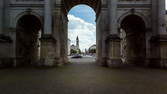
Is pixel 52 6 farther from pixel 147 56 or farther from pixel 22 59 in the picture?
pixel 147 56

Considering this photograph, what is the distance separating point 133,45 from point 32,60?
46.5ft

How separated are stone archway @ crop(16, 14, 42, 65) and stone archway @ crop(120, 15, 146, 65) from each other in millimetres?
11849

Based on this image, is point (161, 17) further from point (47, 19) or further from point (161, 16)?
point (47, 19)

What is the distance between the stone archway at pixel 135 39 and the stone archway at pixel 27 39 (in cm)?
1185

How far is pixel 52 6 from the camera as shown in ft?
48.5

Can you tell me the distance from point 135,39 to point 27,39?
14.3m

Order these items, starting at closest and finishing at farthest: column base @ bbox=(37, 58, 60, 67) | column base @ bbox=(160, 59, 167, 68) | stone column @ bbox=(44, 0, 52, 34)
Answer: column base @ bbox=(160, 59, 167, 68) < column base @ bbox=(37, 58, 60, 67) < stone column @ bbox=(44, 0, 52, 34)

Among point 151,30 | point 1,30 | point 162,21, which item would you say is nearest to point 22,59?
point 1,30

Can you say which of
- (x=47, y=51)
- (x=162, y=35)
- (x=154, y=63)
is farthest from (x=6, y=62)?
(x=162, y=35)

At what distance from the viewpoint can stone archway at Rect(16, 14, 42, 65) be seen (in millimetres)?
15000

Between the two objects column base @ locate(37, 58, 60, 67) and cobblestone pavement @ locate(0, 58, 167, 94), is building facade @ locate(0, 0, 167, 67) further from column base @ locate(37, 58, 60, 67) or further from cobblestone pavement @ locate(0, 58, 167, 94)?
cobblestone pavement @ locate(0, 58, 167, 94)

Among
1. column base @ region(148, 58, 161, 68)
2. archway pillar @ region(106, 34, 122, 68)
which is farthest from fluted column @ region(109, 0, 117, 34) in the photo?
column base @ region(148, 58, 161, 68)

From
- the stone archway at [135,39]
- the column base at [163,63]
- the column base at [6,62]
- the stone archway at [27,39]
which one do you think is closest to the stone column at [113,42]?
the stone archway at [135,39]

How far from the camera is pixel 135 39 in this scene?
17.5 m
